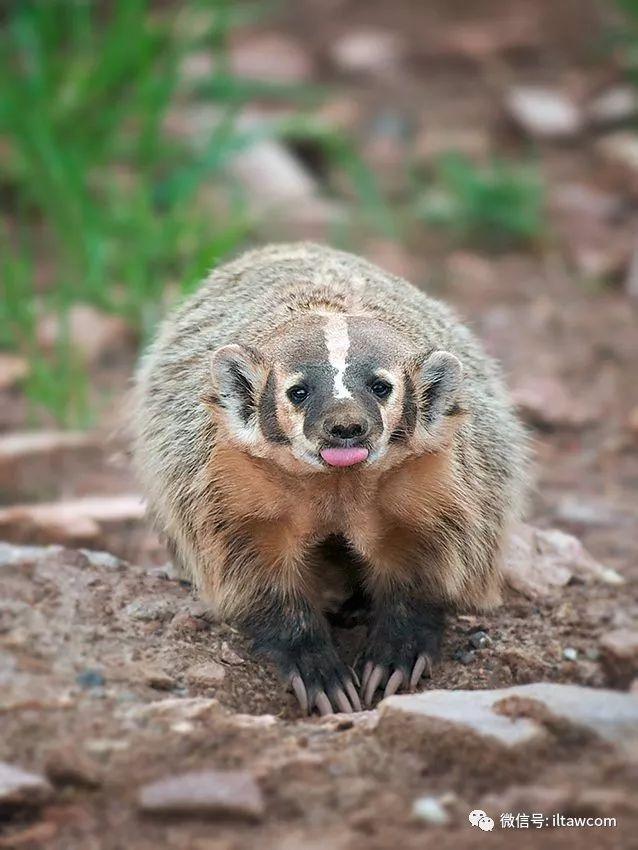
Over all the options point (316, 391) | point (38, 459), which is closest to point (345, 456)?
point (316, 391)

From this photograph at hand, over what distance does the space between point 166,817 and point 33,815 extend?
0.78ft

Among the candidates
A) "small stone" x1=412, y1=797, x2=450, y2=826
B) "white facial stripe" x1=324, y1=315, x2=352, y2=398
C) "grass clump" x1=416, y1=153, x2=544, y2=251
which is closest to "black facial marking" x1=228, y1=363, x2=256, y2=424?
"white facial stripe" x1=324, y1=315, x2=352, y2=398

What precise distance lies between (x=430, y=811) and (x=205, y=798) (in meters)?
0.37

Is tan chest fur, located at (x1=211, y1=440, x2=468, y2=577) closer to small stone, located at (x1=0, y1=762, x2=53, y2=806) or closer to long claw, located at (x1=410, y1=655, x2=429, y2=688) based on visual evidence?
long claw, located at (x1=410, y1=655, x2=429, y2=688)

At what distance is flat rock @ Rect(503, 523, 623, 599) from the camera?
3639 mm

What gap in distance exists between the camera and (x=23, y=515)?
13.8 ft

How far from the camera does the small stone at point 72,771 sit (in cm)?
242

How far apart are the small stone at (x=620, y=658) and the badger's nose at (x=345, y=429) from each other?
2.69 ft

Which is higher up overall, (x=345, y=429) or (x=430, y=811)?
(x=345, y=429)

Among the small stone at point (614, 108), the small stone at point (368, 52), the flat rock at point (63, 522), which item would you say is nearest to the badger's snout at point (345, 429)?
the flat rock at point (63, 522)

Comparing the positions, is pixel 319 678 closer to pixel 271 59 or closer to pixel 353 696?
pixel 353 696

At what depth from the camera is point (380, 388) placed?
2957mm

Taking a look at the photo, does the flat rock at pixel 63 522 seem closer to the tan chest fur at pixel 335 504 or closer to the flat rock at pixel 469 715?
the tan chest fur at pixel 335 504

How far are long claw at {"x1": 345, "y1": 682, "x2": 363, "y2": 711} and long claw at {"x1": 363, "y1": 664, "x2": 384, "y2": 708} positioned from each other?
0.03 metres
